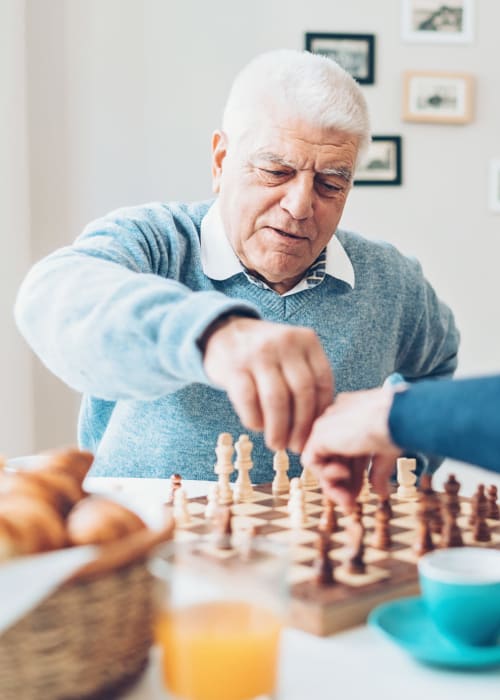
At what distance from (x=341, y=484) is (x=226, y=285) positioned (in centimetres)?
89

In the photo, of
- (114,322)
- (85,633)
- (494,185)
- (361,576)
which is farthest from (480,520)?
(494,185)

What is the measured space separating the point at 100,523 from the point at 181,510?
577mm

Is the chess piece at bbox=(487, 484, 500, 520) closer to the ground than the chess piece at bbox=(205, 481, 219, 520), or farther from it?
closer to the ground

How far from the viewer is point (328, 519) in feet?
4.57

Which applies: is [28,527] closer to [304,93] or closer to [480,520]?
[480,520]

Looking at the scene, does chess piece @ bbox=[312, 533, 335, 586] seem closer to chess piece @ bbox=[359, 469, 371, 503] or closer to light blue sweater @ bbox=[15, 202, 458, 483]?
light blue sweater @ bbox=[15, 202, 458, 483]

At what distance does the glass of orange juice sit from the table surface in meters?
0.09

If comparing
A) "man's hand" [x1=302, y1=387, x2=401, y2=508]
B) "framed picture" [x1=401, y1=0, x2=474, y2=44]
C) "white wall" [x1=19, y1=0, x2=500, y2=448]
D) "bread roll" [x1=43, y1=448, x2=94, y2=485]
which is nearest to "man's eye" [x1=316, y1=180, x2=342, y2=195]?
"man's hand" [x1=302, y1=387, x2=401, y2=508]

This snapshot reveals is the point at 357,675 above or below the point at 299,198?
below

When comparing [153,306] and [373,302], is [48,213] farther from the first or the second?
[153,306]

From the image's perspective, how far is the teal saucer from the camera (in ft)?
2.97

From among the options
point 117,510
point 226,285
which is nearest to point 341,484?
point 117,510

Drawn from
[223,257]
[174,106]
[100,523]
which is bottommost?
[100,523]

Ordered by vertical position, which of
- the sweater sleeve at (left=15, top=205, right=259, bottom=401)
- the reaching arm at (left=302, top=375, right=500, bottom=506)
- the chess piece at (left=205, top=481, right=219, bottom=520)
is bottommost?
the chess piece at (left=205, top=481, right=219, bottom=520)
